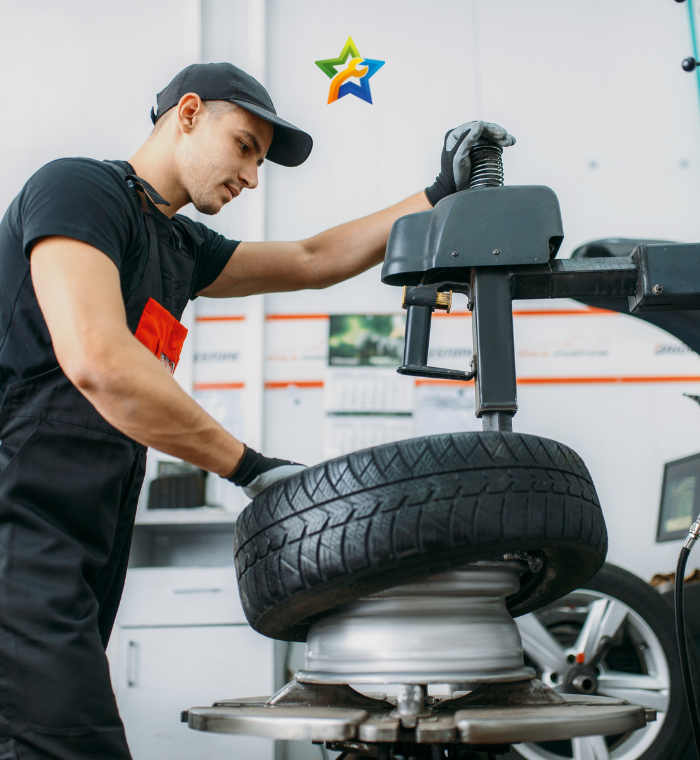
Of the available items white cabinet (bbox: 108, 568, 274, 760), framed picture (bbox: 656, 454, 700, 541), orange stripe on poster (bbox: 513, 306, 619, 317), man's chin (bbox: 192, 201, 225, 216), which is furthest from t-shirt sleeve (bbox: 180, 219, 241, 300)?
framed picture (bbox: 656, 454, 700, 541)

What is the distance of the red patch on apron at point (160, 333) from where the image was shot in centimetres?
96

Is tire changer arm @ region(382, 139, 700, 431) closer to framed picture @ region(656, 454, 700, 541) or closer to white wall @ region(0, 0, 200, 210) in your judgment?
framed picture @ region(656, 454, 700, 541)

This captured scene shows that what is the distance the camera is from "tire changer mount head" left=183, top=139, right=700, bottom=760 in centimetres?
54

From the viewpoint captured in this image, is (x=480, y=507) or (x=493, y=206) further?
(x=493, y=206)

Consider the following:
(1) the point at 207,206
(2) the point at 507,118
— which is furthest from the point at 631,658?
(2) the point at 507,118

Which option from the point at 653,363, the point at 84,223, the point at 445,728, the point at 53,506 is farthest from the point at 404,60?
the point at 445,728

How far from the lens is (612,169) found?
258cm

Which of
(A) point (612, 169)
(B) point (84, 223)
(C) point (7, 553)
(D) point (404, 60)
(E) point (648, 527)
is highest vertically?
(D) point (404, 60)

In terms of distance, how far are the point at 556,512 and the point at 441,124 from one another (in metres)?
2.37

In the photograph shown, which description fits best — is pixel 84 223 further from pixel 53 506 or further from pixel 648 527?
pixel 648 527

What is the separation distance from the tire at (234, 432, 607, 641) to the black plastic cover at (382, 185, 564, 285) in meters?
0.25

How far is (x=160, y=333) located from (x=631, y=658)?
1.46 m

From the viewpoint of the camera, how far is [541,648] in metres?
1.61

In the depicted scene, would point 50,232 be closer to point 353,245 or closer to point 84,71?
point 353,245
